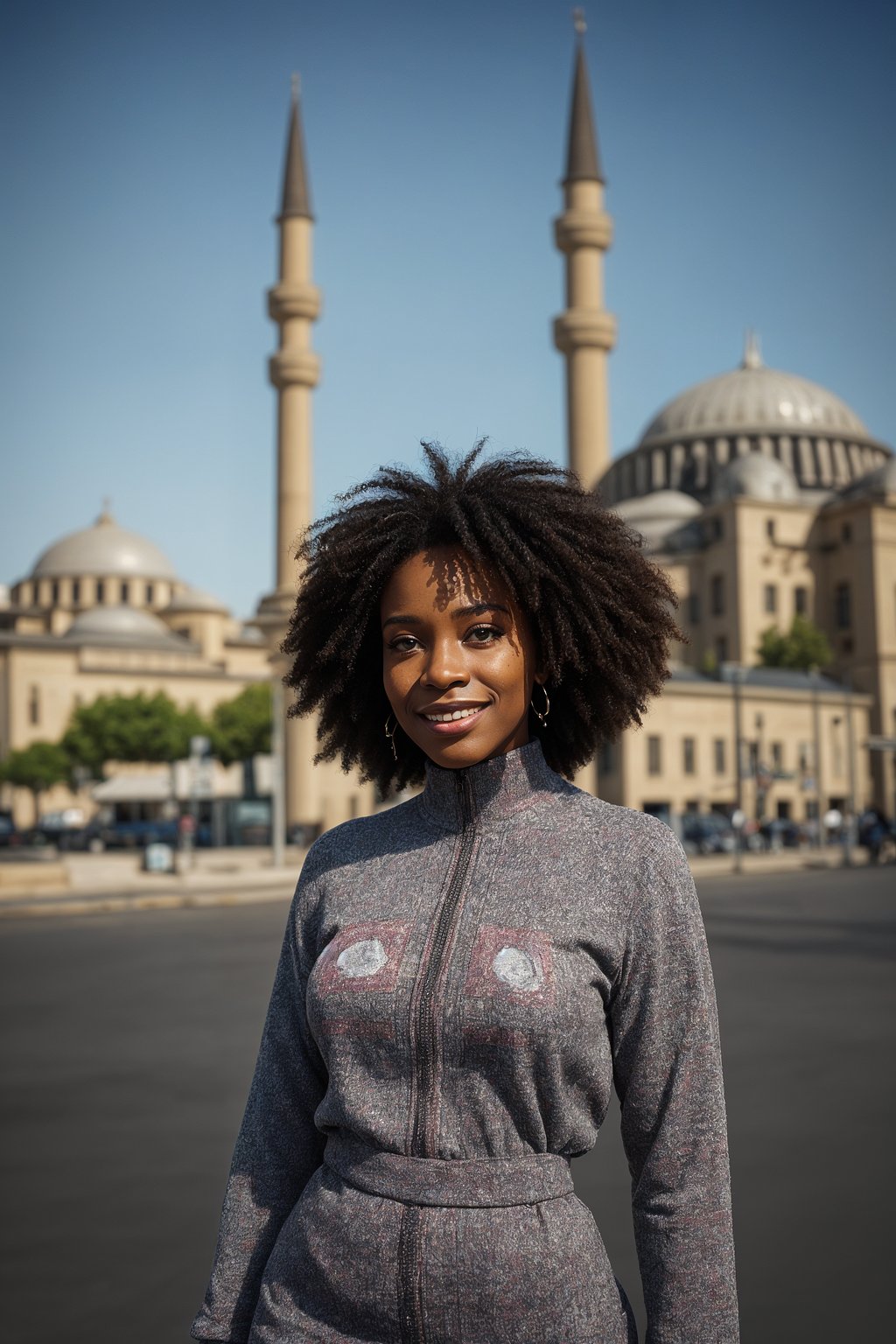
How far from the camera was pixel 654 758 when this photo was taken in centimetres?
5722

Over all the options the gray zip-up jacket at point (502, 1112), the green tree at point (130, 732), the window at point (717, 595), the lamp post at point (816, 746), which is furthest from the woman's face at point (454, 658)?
the window at point (717, 595)

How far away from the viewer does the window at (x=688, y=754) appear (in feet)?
191

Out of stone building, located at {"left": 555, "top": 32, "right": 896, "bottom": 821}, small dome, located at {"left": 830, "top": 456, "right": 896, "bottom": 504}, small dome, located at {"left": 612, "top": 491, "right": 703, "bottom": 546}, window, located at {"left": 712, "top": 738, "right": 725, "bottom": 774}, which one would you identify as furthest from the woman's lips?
small dome, located at {"left": 830, "top": 456, "right": 896, "bottom": 504}

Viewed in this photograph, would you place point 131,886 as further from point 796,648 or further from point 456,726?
point 796,648

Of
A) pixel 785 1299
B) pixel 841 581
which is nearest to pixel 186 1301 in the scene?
pixel 785 1299

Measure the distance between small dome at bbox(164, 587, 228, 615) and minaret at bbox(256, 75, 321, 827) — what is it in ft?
185

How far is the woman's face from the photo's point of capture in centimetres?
227

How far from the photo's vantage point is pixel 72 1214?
5953mm

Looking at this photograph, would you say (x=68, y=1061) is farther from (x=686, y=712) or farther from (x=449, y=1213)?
(x=686, y=712)

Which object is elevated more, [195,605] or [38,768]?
[195,605]

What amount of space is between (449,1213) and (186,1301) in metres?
3.52

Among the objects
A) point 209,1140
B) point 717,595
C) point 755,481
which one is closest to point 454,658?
point 209,1140

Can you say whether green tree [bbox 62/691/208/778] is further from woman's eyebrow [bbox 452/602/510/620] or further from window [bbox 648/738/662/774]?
woman's eyebrow [bbox 452/602/510/620]

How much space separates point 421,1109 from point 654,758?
56.1m
